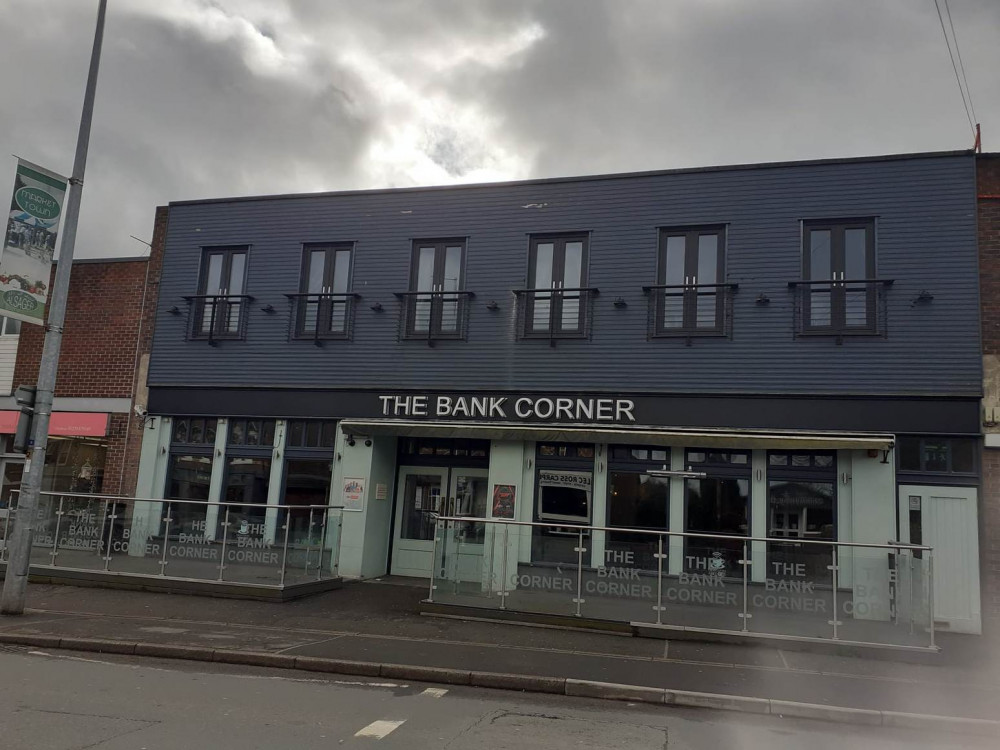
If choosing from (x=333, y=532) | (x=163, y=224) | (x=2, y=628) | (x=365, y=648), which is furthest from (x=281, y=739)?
(x=163, y=224)

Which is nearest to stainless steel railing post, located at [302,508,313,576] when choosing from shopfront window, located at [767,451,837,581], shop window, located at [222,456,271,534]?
shop window, located at [222,456,271,534]

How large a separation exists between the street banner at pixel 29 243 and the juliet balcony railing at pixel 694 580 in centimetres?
649

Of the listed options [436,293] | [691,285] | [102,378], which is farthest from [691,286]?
[102,378]

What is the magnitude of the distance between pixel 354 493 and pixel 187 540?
Result: 3.12 meters

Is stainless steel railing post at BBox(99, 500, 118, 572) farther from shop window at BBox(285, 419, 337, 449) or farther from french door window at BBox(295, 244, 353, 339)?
french door window at BBox(295, 244, 353, 339)

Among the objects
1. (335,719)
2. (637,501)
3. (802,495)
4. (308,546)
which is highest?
(802,495)

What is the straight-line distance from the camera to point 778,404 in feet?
44.2

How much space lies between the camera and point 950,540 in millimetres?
12305

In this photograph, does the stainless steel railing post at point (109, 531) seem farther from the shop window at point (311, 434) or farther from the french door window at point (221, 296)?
the french door window at point (221, 296)

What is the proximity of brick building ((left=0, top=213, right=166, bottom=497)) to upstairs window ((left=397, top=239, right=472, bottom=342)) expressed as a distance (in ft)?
19.5

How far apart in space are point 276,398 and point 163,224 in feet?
16.4

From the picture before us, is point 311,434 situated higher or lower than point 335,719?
higher

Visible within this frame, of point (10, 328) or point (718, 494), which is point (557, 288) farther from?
point (10, 328)

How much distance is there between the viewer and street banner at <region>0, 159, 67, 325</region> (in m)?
10.9
